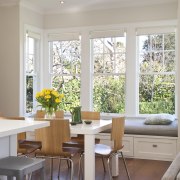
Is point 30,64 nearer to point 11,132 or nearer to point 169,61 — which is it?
point 169,61

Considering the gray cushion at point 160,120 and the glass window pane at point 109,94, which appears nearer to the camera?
the gray cushion at point 160,120

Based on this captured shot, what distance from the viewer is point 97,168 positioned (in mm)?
5059

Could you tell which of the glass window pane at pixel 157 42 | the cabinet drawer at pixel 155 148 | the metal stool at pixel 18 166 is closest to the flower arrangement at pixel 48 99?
the cabinet drawer at pixel 155 148

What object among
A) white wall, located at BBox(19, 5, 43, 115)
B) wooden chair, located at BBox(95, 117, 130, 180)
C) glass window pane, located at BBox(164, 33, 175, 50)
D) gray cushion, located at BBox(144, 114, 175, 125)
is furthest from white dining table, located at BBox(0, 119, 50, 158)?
glass window pane, located at BBox(164, 33, 175, 50)

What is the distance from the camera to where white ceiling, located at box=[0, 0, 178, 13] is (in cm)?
653

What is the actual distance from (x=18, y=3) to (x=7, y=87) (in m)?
1.62

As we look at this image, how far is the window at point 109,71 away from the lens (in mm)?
6863

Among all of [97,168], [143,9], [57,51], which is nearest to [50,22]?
[57,51]

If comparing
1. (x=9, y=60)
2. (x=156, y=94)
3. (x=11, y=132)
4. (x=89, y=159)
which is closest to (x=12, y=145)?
(x=11, y=132)

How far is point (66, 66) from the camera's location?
7.38 metres

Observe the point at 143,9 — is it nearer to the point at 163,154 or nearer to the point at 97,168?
the point at 163,154

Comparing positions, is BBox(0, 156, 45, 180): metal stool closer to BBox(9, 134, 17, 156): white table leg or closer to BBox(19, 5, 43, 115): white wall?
BBox(9, 134, 17, 156): white table leg

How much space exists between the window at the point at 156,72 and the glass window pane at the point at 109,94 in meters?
0.40

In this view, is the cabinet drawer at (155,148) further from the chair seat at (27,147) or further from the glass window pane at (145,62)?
the chair seat at (27,147)
